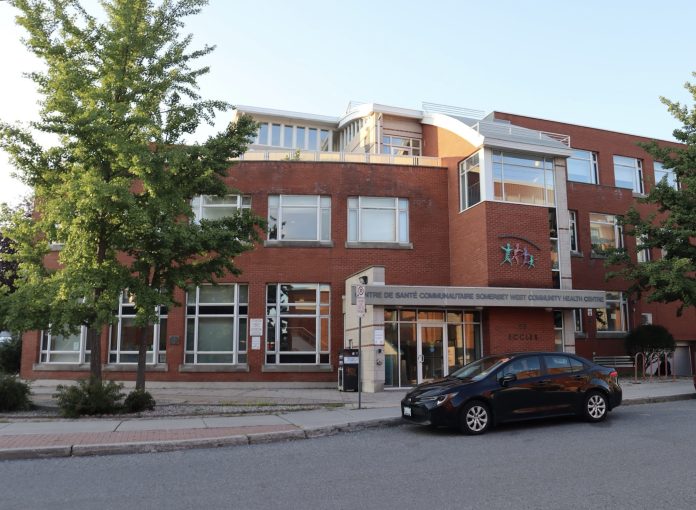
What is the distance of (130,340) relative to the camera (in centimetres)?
2228

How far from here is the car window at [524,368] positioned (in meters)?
11.0

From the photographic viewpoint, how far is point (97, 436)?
998 centimetres

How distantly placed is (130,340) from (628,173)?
24333 millimetres

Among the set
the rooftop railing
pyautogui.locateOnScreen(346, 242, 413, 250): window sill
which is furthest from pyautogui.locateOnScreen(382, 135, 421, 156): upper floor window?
pyautogui.locateOnScreen(346, 242, 413, 250): window sill

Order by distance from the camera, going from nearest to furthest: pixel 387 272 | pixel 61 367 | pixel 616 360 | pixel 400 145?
pixel 61 367
pixel 387 272
pixel 616 360
pixel 400 145

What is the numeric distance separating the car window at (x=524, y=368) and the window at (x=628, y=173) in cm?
1996

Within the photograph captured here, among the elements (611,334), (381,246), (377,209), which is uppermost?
(377,209)

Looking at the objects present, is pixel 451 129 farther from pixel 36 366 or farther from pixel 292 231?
pixel 36 366

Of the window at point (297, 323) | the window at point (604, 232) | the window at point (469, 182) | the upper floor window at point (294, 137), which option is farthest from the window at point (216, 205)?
the window at point (604, 232)

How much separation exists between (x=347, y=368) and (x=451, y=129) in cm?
1148

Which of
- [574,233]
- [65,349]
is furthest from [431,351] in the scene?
[65,349]

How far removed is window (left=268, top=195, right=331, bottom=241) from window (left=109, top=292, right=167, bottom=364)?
18.1 ft

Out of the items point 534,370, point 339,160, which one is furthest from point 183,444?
point 339,160

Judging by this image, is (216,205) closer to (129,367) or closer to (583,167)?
(129,367)
